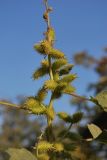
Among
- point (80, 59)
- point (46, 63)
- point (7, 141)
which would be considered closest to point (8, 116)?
point (7, 141)

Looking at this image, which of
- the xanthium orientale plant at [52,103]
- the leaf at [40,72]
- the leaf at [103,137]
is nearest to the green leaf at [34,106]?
the xanthium orientale plant at [52,103]

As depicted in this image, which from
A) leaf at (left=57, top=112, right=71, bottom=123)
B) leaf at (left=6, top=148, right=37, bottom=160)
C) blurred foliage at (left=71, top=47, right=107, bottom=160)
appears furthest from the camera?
blurred foliage at (left=71, top=47, right=107, bottom=160)

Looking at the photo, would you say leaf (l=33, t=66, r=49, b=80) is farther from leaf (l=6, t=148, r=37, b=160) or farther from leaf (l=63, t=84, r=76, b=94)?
leaf (l=6, t=148, r=37, b=160)

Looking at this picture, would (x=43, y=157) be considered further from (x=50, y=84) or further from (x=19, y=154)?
(x=50, y=84)

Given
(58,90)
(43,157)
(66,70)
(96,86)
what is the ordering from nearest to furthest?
(43,157) < (58,90) < (66,70) < (96,86)

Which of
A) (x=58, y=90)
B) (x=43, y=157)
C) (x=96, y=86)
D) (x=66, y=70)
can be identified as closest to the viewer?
(x=43, y=157)

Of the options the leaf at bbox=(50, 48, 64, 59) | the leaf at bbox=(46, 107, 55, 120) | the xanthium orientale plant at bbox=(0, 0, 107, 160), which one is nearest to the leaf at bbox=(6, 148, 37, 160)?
the xanthium orientale plant at bbox=(0, 0, 107, 160)

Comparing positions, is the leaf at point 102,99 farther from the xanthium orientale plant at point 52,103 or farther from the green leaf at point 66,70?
the green leaf at point 66,70

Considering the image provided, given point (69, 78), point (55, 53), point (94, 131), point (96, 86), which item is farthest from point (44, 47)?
point (96, 86)

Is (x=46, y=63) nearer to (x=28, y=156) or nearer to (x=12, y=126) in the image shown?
(x=28, y=156)

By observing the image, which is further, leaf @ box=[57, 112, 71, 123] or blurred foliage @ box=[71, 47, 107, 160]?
blurred foliage @ box=[71, 47, 107, 160]
